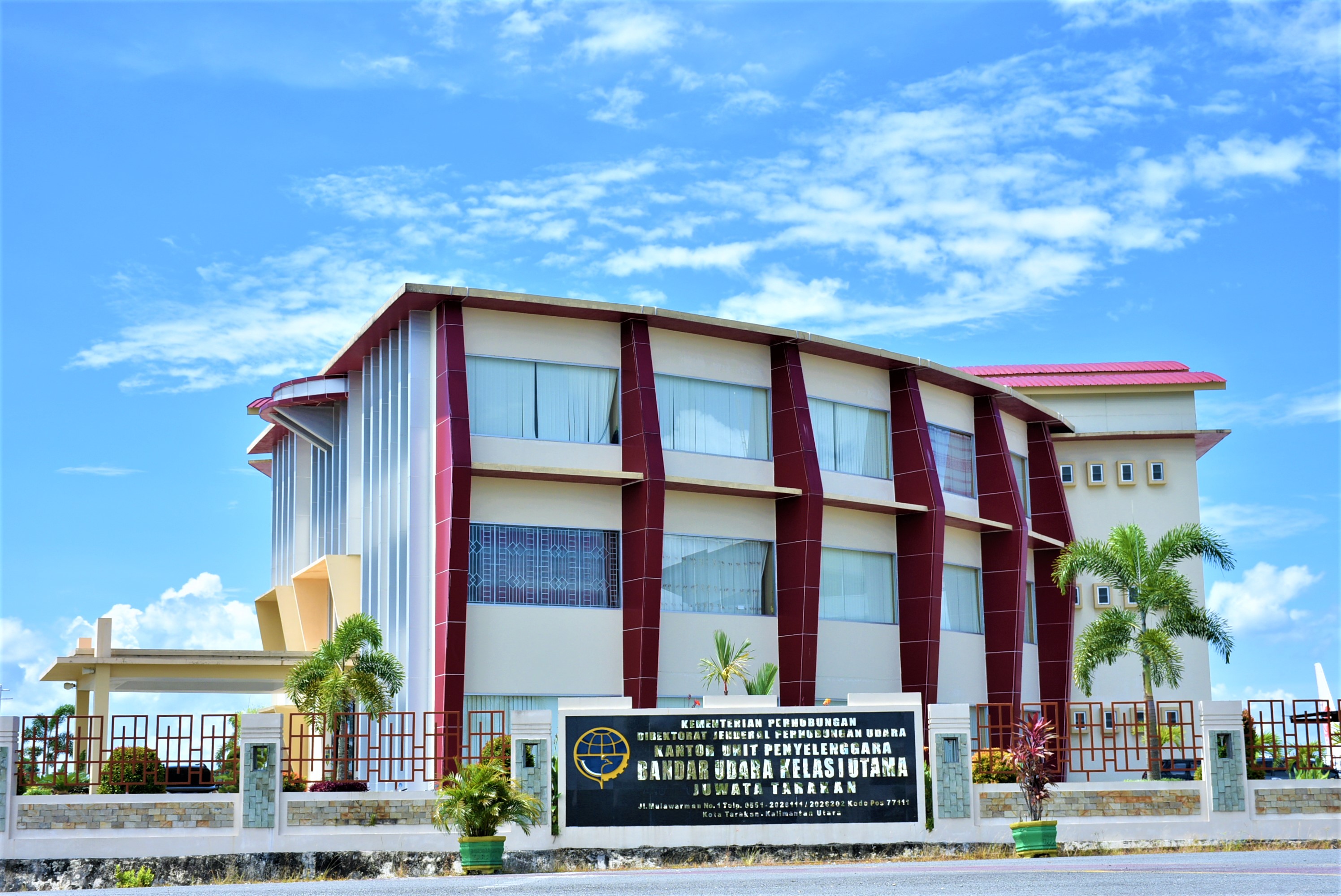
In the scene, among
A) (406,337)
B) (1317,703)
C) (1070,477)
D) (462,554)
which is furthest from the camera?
(1070,477)

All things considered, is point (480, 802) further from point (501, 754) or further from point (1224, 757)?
point (1224, 757)

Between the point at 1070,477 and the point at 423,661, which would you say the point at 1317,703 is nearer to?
the point at 423,661

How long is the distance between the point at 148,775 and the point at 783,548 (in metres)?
16.8

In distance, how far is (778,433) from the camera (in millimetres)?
36438

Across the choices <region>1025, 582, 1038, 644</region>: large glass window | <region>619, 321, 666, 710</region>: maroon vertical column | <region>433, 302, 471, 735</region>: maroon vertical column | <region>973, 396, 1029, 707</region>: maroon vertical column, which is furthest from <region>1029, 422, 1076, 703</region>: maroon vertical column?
<region>433, 302, 471, 735</region>: maroon vertical column

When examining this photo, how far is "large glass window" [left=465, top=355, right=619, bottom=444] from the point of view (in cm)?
3294

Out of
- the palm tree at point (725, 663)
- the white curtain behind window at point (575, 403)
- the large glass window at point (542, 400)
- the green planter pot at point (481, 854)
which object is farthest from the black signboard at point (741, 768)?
the white curtain behind window at point (575, 403)

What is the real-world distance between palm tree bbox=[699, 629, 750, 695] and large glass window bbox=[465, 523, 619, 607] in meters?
2.66

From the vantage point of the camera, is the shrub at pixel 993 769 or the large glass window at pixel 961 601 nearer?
the shrub at pixel 993 769

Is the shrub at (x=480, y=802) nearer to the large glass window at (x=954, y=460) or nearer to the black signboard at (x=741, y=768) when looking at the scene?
the black signboard at (x=741, y=768)

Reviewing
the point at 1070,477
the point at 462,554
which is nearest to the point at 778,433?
the point at 462,554

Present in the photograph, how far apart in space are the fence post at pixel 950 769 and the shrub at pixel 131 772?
44.3 ft

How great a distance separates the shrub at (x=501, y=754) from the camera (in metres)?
24.8

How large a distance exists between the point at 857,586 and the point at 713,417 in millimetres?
6361
